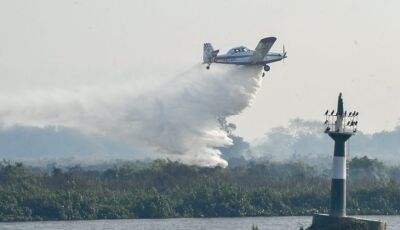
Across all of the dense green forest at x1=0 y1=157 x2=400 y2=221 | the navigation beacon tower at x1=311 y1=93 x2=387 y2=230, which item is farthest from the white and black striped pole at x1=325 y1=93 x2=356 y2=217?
the dense green forest at x1=0 y1=157 x2=400 y2=221

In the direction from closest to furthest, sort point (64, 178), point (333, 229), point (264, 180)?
point (333, 229) → point (64, 178) → point (264, 180)

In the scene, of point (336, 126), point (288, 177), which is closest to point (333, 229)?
point (336, 126)

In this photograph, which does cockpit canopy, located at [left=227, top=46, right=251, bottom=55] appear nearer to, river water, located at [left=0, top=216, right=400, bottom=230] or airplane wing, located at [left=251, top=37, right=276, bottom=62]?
airplane wing, located at [left=251, top=37, right=276, bottom=62]

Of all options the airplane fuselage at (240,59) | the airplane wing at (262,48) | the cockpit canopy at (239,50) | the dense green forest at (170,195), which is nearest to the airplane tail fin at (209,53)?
the airplane fuselage at (240,59)

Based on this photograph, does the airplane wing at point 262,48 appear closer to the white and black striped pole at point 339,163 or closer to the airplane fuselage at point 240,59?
the airplane fuselage at point 240,59

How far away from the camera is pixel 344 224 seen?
2837 inches

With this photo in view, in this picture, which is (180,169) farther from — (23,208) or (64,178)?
(23,208)

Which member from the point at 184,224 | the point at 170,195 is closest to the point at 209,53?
the point at 184,224

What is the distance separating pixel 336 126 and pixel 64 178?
1751 inches

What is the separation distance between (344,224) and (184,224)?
1070 inches

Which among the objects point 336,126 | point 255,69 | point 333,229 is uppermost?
point 255,69

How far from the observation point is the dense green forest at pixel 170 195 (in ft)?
342

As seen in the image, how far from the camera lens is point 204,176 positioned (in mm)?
113812

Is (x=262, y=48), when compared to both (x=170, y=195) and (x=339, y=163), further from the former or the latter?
(x=339, y=163)
